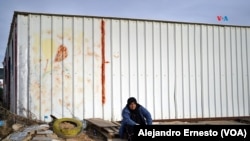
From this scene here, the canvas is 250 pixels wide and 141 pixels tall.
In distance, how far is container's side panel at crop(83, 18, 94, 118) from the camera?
9.75 m

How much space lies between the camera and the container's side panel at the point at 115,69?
10000 millimetres

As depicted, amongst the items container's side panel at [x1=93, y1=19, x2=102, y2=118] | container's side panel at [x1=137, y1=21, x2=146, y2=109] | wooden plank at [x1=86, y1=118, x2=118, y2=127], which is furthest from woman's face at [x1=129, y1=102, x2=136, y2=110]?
container's side panel at [x1=137, y1=21, x2=146, y2=109]

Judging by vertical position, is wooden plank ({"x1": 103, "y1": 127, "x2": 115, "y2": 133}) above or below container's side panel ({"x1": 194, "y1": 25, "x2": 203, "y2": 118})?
below

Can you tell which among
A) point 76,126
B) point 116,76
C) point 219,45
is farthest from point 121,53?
point 219,45

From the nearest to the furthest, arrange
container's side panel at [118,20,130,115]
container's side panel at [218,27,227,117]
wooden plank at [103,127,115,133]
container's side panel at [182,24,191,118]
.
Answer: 1. wooden plank at [103,127,115,133]
2. container's side panel at [118,20,130,115]
3. container's side panel at [182,24,191,118]
4. container's side panel at [218,27,227,117]

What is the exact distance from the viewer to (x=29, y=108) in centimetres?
922

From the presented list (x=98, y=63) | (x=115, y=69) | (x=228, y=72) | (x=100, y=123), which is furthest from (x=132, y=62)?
(x=228, y=72)

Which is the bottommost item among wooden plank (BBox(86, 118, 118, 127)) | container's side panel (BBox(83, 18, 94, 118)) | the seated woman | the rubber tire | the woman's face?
the rubber tire

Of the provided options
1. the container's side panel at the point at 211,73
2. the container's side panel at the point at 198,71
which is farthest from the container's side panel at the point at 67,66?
the container's side panel at the point at 211,73

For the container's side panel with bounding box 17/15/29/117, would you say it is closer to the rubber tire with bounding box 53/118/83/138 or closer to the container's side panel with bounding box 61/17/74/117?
the container's side panel with bounding box 61/17/74/117

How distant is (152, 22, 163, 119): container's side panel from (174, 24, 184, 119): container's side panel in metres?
0.60

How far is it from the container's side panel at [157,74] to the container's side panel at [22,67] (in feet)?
13.3

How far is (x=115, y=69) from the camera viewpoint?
33.0 ft

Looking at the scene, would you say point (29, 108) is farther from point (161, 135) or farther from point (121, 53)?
point (161, 135)
